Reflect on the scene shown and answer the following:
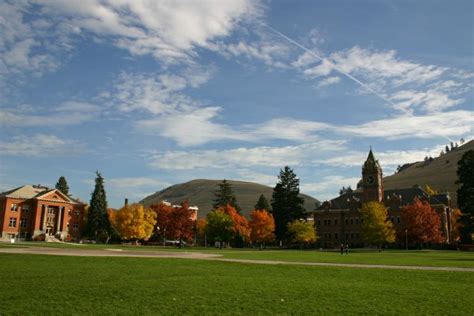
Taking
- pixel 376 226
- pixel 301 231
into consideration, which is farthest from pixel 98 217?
pixel 376 226

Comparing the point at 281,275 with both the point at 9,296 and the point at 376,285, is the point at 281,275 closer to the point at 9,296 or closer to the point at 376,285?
the point at 376,285

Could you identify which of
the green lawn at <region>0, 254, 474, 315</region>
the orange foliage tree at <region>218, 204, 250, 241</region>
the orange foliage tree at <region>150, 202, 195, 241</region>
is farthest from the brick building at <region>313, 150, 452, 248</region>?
the green lawn at <region>0, 254, 474, 315</region>

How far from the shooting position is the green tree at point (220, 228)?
8412 centimetres

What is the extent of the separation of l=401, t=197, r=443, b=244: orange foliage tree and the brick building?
10.6 meters

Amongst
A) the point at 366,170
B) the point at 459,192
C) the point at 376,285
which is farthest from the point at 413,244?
the point at 376,285

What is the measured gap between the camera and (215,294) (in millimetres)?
15695

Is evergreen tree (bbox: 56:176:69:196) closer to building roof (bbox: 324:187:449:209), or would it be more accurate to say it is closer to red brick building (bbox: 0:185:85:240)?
red brick building (bbox: 0:185:85:240)

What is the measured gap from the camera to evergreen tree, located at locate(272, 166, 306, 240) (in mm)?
99625

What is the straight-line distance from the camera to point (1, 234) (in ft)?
311

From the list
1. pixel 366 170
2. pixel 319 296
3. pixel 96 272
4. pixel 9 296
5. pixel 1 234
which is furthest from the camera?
pixel 366 170

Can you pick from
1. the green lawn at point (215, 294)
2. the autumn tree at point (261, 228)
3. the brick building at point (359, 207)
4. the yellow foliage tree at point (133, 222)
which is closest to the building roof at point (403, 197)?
the brick building at point (359, 207)

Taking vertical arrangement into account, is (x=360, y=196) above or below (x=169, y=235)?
above

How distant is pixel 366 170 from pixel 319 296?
106 m

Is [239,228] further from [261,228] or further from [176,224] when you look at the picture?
[176,224]
